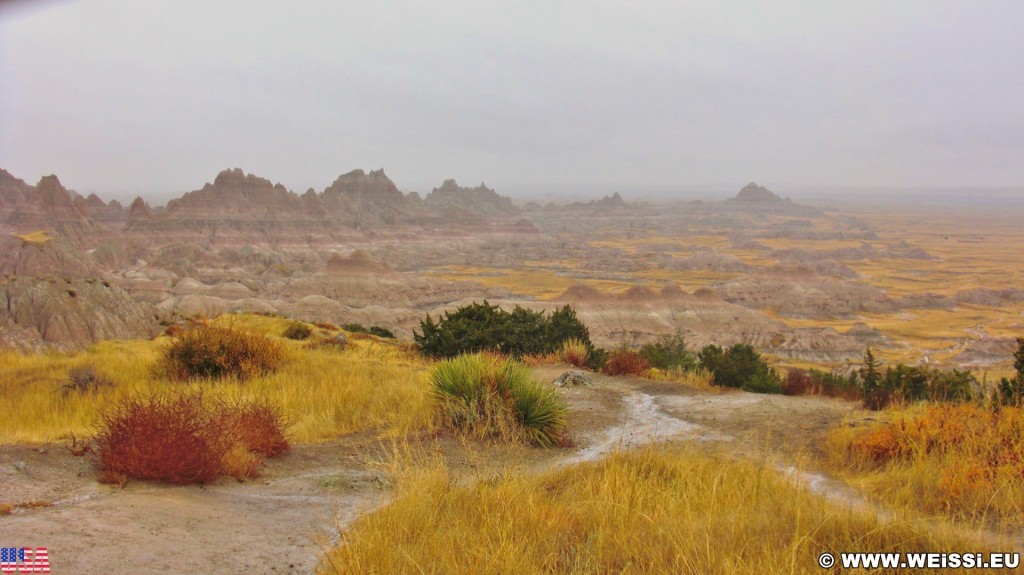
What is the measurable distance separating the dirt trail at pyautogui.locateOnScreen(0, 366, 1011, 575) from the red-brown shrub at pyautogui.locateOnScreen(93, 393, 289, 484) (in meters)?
0.13

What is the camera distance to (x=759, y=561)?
348 cm

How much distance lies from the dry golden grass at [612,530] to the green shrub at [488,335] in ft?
32.8

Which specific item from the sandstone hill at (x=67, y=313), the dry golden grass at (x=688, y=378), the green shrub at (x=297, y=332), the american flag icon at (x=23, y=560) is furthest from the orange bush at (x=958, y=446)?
the sandstone hill at (x=67, y=313)

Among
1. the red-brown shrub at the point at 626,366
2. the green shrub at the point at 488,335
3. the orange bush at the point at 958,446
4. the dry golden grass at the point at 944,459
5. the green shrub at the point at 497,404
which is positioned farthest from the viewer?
the green shrub at the point at 488,335

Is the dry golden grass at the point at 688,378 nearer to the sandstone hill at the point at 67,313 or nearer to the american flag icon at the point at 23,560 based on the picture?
the american flag icon at the point at 23,560

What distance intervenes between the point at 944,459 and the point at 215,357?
33.0ft

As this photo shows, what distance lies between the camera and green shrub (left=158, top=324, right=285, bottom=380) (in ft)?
34.5

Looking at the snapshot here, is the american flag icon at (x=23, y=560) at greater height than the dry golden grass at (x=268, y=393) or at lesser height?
greater

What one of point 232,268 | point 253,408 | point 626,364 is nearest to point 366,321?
point 232,268

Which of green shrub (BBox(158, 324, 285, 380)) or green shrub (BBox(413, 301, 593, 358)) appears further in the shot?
green shrub (BBox(413, 301, 593, 358))

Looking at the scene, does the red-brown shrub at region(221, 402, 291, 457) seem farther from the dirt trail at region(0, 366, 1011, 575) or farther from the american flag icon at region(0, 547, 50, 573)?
the american flag icon at region(0, 547, 50, 573)

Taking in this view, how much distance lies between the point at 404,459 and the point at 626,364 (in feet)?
29.2

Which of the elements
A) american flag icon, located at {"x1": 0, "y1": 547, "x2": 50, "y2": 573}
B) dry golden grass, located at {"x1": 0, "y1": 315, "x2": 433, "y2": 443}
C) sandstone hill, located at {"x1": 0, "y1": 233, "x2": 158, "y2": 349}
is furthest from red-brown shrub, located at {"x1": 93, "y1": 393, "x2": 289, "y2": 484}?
sandstone hill, located at {"x1": 0, "y1": 233, "x2": 158, "y2": 349}

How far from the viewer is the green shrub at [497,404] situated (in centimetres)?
796
